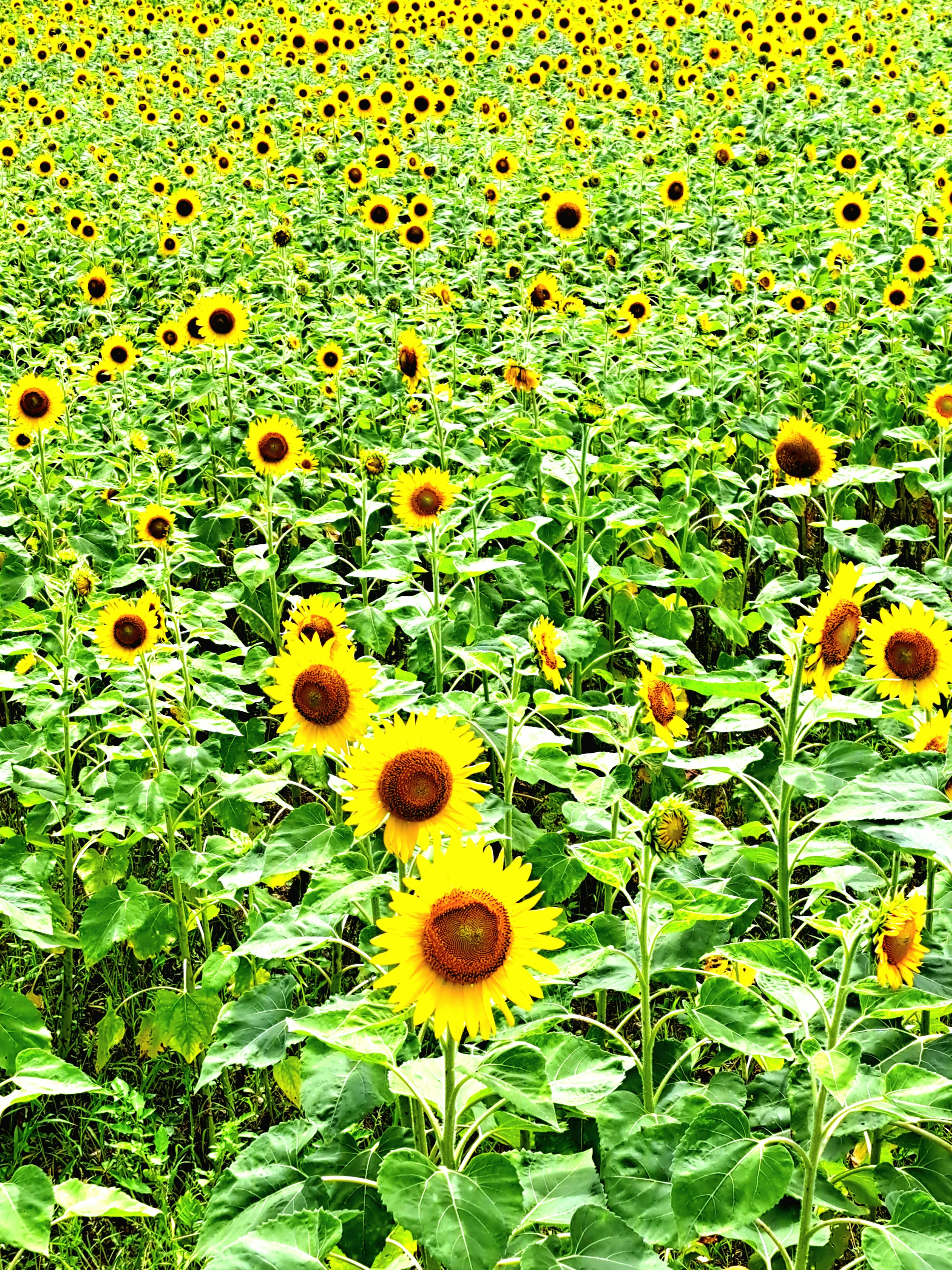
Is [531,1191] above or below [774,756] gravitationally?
below

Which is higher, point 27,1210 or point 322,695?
point 322,695

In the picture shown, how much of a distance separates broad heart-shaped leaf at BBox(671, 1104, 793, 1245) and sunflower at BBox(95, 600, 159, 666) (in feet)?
6.31

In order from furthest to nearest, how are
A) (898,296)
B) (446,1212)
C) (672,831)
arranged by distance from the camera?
(898,296) < (672,831) < (446,1212)

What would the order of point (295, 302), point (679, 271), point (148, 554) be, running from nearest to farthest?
1. point (148, 554)
2. point (295, 302)
3. point (679, 271)

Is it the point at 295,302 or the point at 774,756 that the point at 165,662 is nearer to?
the point at 774,756

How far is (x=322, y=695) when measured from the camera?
7.23ft

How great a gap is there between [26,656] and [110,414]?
207 centimetres

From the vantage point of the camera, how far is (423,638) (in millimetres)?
3434

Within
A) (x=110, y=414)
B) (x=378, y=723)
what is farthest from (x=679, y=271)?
(x=378, y=723)

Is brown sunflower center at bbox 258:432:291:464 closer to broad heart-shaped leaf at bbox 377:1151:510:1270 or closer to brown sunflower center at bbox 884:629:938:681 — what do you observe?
brown sunflower center at bbox 884:629:938:681

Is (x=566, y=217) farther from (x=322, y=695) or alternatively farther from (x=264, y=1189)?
(x=264, y=1189)

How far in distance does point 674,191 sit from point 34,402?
14.2 feet

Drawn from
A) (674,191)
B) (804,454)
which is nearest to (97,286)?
(674,191)

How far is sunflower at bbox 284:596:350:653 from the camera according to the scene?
2346 mm
